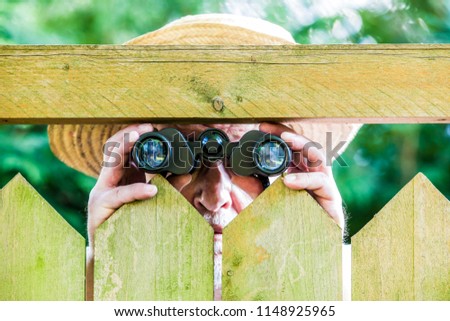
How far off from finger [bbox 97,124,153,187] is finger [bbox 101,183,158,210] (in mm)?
50

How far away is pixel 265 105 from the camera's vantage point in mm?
1328

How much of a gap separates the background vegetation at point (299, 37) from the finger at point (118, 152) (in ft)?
10.8

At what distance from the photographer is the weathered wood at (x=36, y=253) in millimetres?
1401

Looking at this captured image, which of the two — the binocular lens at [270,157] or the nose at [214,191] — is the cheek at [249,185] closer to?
the nose at [214,191]

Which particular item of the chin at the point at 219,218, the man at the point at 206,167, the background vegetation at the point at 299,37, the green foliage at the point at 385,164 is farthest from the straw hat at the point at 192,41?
the green foliage at the point at 385,164

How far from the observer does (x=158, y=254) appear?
136cm

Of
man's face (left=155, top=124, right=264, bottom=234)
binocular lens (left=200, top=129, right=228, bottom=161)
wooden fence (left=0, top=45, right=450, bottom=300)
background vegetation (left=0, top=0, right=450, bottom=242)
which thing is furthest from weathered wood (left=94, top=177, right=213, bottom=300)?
background vegetation (left=0, top=0, right=450, bottom=242)

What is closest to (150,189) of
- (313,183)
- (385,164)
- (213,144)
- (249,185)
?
(213,144)

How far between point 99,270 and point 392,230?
536mm

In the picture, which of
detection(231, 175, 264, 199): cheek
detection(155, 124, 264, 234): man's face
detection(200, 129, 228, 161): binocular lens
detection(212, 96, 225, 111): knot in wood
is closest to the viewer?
detection(212, 96, 225, 111): knot in wood

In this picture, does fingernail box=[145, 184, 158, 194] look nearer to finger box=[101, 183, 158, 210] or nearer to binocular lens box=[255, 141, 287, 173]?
finger box=[101, 183, 158, 210]

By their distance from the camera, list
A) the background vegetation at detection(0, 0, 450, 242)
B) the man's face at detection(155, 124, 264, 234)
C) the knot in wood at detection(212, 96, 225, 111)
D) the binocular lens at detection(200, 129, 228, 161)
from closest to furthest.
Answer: the knot in wood at detection(212, 96, 225, 111) → the binocular lens at detection(200, 129, 228, 161) → the man's face at detection(155, 124, 264, 234) → the background vegetation at detection(0, 0, 450, 242)

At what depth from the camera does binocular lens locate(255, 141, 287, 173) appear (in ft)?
4.55

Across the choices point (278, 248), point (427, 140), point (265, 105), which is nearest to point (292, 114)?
point (265, 105)
